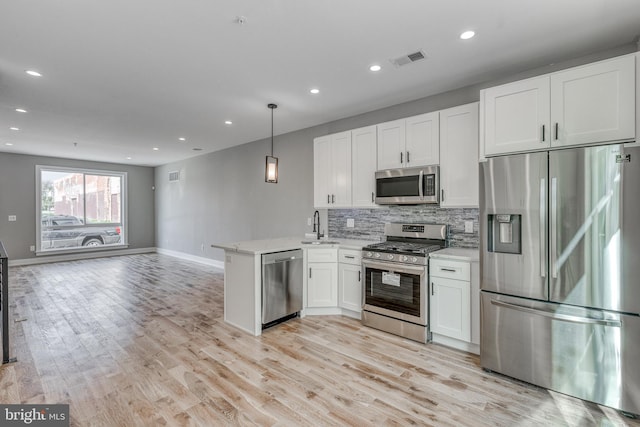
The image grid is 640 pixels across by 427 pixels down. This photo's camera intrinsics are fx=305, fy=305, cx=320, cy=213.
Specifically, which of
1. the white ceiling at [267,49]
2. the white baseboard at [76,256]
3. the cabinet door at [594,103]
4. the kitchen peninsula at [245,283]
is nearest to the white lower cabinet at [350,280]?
the kitchen peninsula at [245,283]

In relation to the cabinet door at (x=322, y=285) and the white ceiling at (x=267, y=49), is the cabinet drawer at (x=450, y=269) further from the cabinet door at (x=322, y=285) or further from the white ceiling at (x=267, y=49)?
the white ceiling at (x=267, y=49)

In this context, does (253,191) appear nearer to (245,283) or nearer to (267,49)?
(245,283)

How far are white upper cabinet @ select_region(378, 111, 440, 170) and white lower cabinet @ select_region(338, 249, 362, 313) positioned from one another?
1.17 m

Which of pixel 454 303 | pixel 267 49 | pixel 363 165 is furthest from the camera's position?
pixel 363 165

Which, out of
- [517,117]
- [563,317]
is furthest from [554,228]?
[517,117]

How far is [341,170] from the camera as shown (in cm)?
418

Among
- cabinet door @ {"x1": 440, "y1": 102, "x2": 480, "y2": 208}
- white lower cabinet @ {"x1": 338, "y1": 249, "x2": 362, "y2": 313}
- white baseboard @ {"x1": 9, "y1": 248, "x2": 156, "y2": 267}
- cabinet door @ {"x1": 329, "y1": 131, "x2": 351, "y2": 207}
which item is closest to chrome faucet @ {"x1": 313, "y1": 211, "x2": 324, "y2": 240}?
cabinet door @ {"x1": 329, "y1": 131, "x2": 351, "y2": 207}

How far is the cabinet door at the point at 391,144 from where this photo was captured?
11.8 ft

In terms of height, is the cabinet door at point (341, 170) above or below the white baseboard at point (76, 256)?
above

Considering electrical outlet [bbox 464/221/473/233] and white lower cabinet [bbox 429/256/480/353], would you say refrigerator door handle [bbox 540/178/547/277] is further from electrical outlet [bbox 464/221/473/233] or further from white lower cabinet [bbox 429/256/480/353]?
electrical outlet [bbox 464/221/473/233]

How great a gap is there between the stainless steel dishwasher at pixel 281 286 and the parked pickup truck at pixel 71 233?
7506 mm

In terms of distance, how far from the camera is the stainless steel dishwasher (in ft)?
11.1

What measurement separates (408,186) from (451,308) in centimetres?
139

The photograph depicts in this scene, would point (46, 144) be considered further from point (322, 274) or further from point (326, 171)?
point (322, 274)
